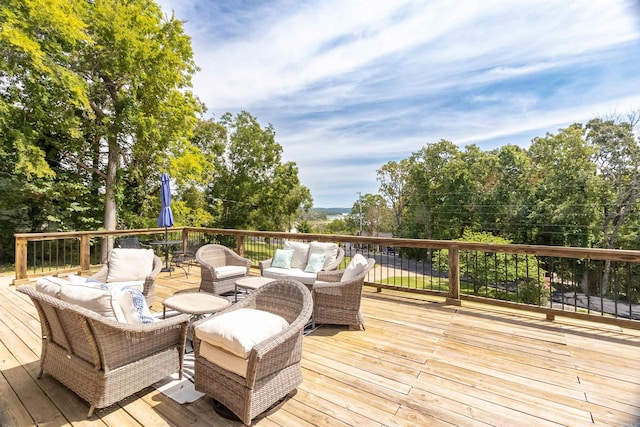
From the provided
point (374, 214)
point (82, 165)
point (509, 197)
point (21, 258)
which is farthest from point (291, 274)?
point (374, 214)

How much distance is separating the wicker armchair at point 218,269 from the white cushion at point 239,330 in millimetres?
2227

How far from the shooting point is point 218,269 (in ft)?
15.2

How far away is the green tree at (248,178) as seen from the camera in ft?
66.3

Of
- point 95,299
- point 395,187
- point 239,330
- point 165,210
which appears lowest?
point 239,330

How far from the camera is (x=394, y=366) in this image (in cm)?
265

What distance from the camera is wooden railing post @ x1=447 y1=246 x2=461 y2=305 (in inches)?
169

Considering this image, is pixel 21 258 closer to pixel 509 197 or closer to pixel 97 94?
pixel 97 94

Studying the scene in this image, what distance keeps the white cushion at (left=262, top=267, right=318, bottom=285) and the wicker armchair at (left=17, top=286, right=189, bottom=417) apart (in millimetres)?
2026

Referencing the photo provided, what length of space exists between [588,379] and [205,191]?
20572 millimetres

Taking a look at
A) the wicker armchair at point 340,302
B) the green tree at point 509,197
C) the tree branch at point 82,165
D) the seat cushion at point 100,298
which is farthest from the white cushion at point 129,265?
the green tree at point 509,197

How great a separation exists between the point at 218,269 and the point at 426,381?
3.36 meters

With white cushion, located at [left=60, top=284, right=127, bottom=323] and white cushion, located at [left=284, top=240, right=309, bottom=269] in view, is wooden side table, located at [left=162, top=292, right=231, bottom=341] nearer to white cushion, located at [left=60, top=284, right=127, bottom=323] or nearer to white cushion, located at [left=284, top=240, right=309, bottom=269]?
white cushion, located at [left=60, top=284, right=127, bottom=323]

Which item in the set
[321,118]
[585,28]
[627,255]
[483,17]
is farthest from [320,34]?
[321,118]

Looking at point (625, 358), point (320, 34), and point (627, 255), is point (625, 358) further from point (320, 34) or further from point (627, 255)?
→ point (320, 34)
